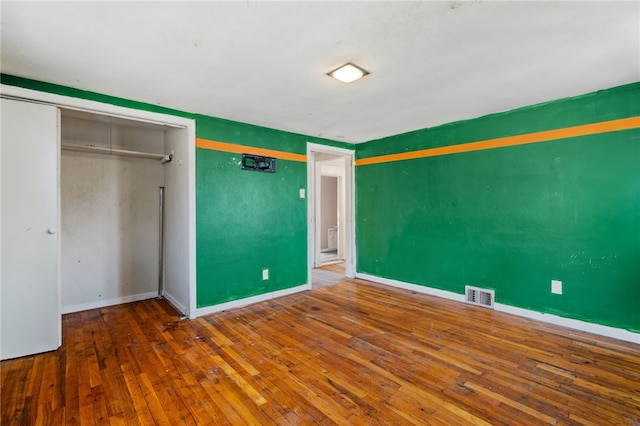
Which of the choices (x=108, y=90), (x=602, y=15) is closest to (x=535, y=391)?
(x=602, y=15)

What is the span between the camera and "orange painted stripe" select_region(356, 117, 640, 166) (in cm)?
278

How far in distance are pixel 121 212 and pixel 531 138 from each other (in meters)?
5.24

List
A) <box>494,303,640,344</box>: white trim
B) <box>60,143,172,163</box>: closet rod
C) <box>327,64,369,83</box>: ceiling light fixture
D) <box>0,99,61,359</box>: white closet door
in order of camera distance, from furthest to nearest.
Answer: <box>60,143,172,163</box>: closet rod
<box>494,303,640,344</box>: white trim
<box>0,99,61,359</box>: white closet door
<box>327,64,369,83</box>: ceiling light fixture

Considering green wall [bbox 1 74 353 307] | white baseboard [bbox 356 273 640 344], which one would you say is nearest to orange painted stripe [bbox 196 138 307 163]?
green wall [bbox 1 74 353 307]

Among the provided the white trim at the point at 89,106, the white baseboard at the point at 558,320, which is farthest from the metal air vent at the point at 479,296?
the white trim at the point at 89,106

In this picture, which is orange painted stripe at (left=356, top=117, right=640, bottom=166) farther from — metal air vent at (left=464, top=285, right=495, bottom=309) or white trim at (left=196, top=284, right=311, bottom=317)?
white trim at (left=196, top=284, right=311, bottom=317)

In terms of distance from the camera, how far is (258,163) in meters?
3.93

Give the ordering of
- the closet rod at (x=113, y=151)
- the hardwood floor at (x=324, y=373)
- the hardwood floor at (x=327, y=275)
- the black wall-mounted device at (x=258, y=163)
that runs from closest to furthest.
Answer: the hardwood floor at (x=324, y=373) < the closet rod at (x=113, y=151) < the black wall-mounted device at (x=258, y=163) < the hardwood floor at (x=327, y=275)

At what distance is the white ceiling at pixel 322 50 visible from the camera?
1.66 m

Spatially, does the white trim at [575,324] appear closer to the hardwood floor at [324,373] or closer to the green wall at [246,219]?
the hardwood floor at [324,373]

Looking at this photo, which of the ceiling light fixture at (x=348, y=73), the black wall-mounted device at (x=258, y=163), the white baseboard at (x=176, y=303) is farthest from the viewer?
the black wall-mounted device at (x=258, y=163)

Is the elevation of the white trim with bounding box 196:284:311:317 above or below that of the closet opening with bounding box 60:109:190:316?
below

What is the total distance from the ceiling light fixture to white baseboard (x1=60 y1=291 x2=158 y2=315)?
386 centimetres

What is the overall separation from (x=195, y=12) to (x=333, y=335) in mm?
2829
